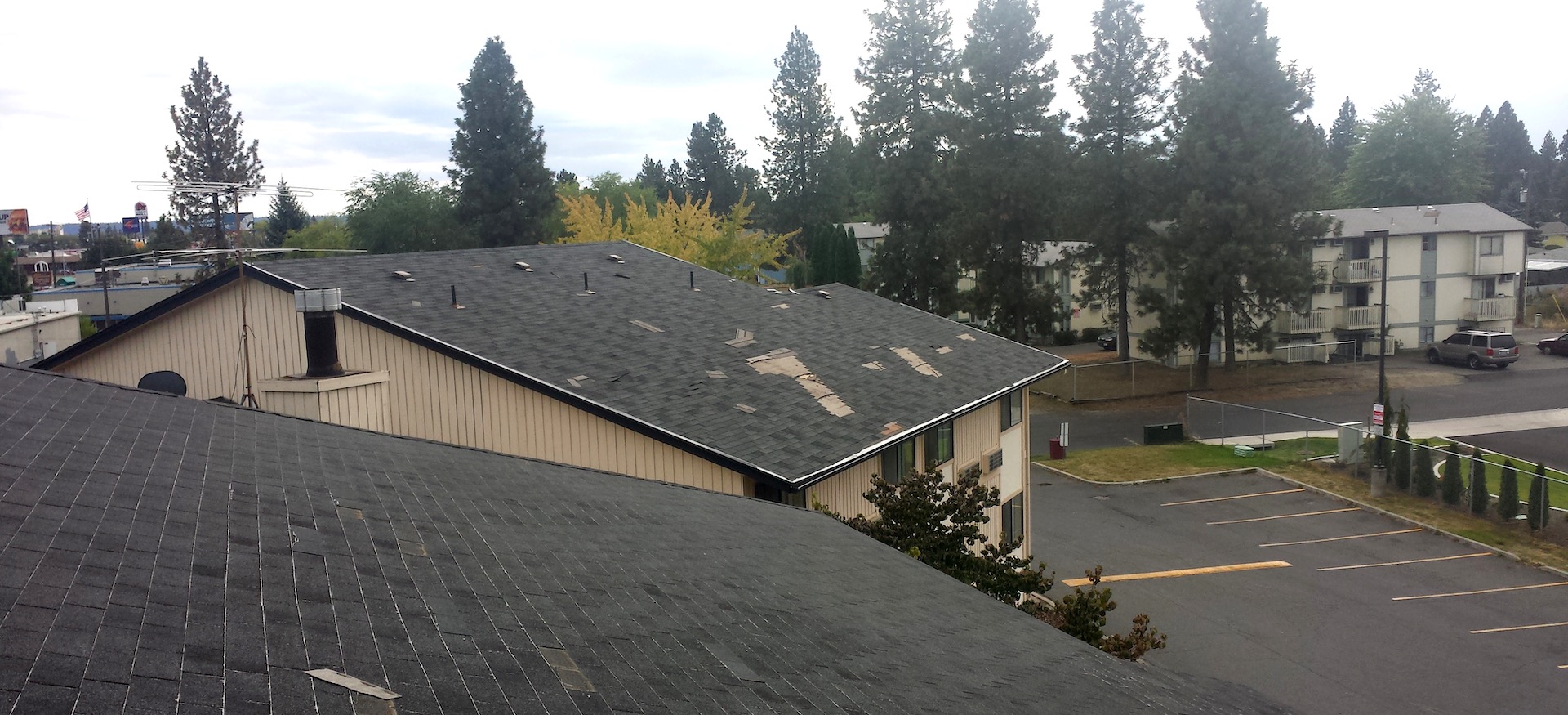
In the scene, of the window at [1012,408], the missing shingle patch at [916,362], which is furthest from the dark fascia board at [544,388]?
the window at [1012,408]

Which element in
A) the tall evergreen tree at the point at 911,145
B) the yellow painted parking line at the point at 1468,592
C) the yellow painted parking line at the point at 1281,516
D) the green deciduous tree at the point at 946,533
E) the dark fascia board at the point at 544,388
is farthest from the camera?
the tall evergreen tree at the point at 911,145

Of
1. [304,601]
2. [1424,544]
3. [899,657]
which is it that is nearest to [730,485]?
[899,657]

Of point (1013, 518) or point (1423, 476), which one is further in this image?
point (1423, 476)

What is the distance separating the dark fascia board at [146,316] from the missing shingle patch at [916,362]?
13366 mm

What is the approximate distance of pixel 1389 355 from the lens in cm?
6394

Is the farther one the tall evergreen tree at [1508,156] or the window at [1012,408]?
the tall evergreen tree at [1508,156]

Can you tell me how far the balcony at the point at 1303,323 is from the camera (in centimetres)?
6175

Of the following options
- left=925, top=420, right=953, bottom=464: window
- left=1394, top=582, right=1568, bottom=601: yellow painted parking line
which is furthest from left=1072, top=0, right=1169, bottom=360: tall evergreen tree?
left=925, top=420, right=953, bottom=464: window

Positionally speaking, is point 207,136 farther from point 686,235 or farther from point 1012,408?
point 1012,408

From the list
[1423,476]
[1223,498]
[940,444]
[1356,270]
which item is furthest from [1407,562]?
[1356,270]

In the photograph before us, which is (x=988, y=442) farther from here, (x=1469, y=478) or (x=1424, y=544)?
(x=1469, y=478)

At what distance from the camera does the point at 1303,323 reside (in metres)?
61.8

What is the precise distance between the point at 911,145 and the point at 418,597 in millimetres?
57095

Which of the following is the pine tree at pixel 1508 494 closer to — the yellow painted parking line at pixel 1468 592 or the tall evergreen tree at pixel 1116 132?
the yellow painted parking line at pixel 1468 592
